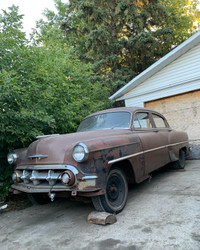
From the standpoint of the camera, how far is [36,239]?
265 centimetres

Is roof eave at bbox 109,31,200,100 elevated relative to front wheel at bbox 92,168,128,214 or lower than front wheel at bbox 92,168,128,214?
elevated

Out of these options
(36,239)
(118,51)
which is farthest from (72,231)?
(118,51)

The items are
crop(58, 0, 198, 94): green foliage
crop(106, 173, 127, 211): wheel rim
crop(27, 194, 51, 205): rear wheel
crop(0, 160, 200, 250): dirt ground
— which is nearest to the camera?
crop(0, 160, 200, 250): dirt ground

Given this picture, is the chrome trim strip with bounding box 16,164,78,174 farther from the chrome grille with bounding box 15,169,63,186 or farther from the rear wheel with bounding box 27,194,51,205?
the rear wheel with bounding box 27,194,51,205

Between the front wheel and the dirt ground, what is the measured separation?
6.8 inches

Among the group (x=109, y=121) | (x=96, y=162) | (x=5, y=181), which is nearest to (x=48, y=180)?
(x=96, y=162)

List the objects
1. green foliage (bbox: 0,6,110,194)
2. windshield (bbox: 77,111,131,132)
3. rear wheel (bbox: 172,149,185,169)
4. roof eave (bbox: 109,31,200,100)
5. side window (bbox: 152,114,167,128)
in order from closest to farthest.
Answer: green foliage (bbox: 0,6,110,194)
windshield (bbox: 77,111,131,132)
side window (bbox: 152,114,167,128)
rear wheel (bbox: 172,149,185,169)
roof eave (bbox: 109,31,200,100)

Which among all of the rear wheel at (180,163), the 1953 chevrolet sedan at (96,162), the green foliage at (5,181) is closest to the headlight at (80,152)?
the 1953 chevrolet sedan at (96,162)

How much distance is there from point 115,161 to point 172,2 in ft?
63.9

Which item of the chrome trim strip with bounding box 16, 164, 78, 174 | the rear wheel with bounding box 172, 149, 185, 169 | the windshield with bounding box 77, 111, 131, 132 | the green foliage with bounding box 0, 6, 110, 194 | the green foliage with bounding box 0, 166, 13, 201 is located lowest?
the rear wheel with bounding box 172, 149, 185, 169

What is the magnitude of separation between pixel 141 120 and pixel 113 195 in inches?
77.3

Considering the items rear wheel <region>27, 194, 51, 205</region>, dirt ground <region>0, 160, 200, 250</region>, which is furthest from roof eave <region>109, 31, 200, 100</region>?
rear wheel <region>27, 194, 51, 205</region>

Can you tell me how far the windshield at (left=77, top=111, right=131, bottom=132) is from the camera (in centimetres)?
410

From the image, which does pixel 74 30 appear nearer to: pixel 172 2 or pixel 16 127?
pixel 172 2
